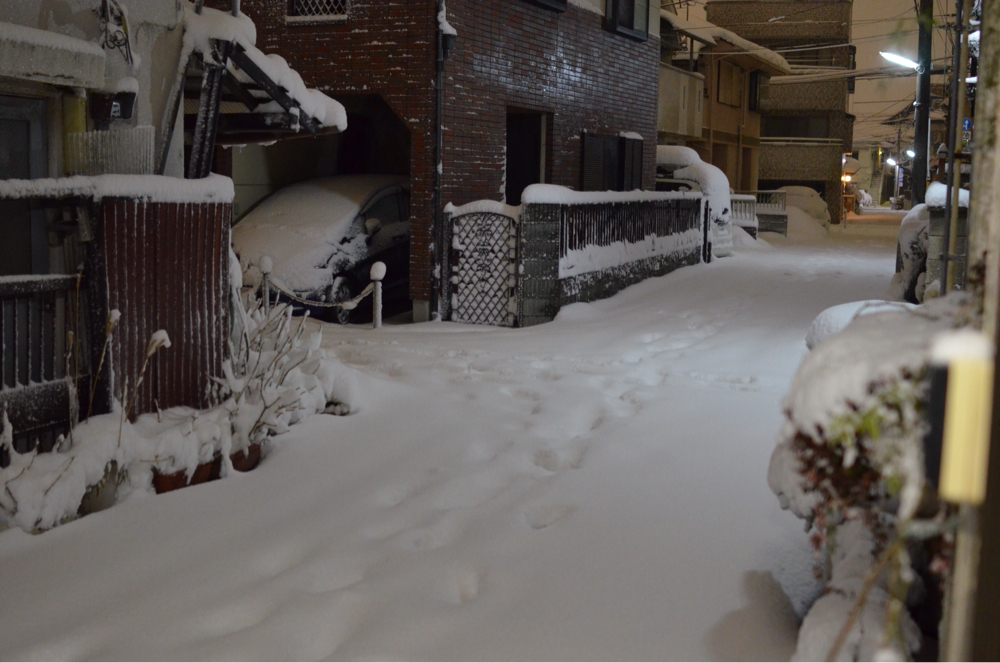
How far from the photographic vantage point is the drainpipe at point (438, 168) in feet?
43.9

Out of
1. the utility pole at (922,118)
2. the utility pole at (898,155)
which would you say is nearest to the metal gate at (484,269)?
the utility pole at (922,118)

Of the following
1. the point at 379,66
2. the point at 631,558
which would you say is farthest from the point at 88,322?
the point at 379,66

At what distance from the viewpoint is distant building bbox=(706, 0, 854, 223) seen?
1633 inches

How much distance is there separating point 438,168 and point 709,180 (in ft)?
38.1

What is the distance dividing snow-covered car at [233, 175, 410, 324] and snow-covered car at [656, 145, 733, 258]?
8683 millimetres

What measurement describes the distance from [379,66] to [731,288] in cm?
647

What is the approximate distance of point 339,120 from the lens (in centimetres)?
905

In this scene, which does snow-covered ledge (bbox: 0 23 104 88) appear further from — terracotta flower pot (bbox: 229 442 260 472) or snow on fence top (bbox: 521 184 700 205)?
snow on fence top (bbox: 521 184 700 205)

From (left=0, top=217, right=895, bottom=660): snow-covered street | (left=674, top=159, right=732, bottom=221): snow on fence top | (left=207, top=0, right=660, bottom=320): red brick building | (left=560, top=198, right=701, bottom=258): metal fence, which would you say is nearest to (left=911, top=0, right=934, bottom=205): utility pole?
(left=674, top=159, right=732, bottom=221): snow on fence top

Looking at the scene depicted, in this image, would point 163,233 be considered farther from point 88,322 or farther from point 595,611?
point 595,611

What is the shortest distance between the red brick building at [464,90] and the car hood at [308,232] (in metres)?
0.85

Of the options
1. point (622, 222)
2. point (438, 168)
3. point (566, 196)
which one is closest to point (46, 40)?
point (566, 196)

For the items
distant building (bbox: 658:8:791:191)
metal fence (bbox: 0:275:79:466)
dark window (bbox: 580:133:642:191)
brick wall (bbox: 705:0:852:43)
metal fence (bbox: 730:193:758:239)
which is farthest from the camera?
brick wall (bbox: 705:0:852:43)

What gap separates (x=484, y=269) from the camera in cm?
1310
